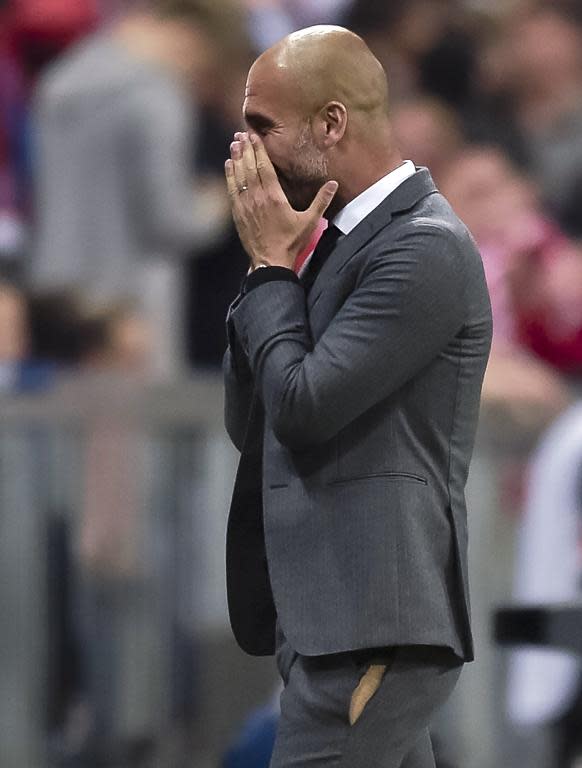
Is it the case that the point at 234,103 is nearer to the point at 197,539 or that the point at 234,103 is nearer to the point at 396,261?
the point at 197,539

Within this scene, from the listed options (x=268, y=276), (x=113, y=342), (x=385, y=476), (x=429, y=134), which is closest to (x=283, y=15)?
(x=429, y=134)

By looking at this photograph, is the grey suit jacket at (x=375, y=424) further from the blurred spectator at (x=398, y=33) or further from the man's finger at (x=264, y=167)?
the blurred spectator at (x=398, y=33)

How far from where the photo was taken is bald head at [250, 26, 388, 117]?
2.47 meters

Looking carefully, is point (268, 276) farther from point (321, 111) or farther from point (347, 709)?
point (347, 709)

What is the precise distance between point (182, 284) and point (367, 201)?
12.9ft

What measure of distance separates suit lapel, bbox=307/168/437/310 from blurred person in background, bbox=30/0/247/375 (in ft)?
12.2

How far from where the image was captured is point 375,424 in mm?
2457

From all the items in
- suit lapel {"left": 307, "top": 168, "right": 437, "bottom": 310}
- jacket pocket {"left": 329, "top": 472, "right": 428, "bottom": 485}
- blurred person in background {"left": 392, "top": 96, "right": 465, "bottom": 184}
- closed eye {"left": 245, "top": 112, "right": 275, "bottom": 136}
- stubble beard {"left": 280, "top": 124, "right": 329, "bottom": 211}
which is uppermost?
closed eye {"left": 245, "top": 112, "right": 275, "bottom": 136}

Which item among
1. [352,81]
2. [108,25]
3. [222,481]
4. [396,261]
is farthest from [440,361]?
[108,25]

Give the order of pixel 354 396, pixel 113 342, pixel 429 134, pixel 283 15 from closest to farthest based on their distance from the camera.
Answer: pixel 354 396 < pixel 113 342 < pixel 429 134 < pixel 283 15

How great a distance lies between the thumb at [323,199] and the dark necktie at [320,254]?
0.26ft

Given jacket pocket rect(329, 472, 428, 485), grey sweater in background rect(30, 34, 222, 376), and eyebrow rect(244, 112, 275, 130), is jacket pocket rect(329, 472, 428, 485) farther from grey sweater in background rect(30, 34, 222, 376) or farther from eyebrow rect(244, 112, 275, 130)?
grey sweater in background rect(30, 34, 222, 376)

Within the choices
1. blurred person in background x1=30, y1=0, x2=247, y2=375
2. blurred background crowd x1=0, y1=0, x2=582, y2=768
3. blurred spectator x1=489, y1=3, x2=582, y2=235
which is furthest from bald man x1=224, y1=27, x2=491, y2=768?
blurred spectator x1=489, y1=3, x2=582, y2=235

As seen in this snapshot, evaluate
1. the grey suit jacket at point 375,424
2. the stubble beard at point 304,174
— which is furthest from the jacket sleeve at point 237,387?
the stubble beard at point 304,174
